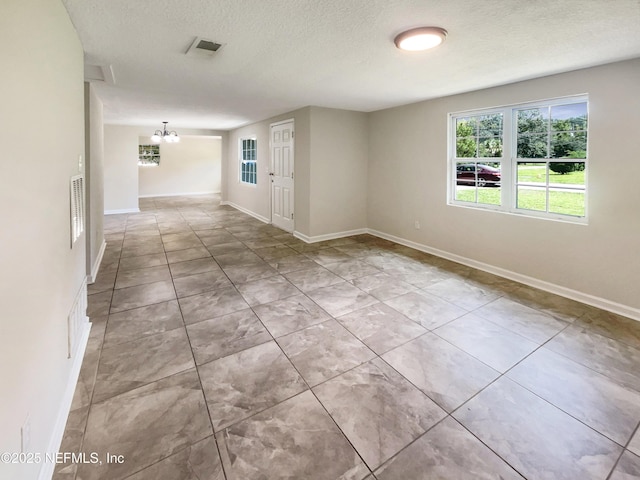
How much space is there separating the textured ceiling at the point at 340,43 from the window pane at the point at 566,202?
1292 millimetres

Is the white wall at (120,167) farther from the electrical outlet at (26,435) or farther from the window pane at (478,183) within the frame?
the electrical outlet at (26,435)

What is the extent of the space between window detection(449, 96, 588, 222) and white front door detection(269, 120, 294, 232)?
299 cm

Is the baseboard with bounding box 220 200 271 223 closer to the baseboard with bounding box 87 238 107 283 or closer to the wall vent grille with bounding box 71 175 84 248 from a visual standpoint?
the baseboard with bounding box 87 238 107 283


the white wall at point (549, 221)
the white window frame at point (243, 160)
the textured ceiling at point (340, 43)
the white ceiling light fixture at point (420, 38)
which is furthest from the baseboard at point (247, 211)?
the white ceiling light fixture at point (420, 38)

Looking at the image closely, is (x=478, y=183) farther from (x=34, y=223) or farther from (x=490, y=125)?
(x=34, y=223)

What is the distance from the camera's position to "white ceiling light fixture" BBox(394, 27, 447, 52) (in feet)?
7.73

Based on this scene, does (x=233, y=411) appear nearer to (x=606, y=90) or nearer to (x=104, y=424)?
(x=104, y=424)

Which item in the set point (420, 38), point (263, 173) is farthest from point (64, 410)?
point (263, 173)

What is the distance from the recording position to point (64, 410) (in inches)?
68.7

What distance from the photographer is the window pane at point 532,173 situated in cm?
373

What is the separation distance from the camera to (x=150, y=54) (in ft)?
9.66

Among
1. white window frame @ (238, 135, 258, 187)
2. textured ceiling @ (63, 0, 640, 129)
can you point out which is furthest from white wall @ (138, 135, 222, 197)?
textured ceiling @ (63, 0, 640, 129)

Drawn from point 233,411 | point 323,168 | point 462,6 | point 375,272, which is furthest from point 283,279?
point 462,6

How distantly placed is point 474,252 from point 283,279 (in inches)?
106
